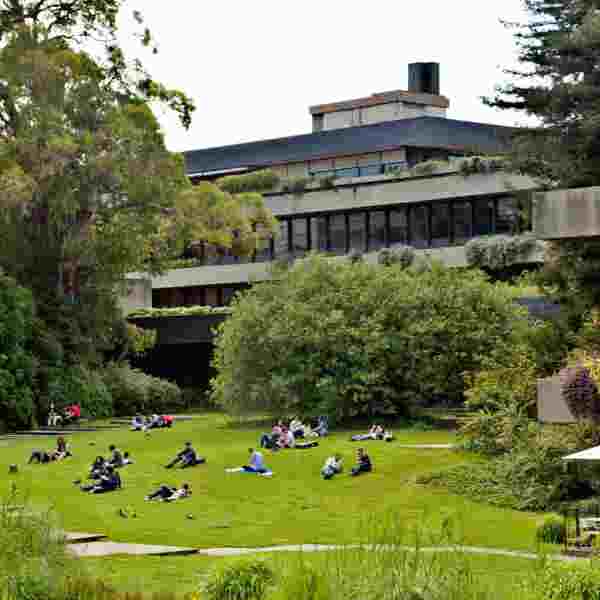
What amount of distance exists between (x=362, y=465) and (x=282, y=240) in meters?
42.7

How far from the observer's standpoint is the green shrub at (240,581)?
50.0 feet

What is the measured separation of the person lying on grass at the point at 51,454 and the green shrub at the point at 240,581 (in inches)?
937

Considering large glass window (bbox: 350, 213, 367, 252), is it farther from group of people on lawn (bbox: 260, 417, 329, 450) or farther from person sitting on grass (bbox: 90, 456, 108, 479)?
person sitting on grass (bbox: 90, 456, 108, 479)

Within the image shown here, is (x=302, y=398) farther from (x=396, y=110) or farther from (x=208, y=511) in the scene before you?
(x=396, y=110)

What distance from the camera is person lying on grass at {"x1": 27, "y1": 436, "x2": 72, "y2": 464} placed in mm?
39094

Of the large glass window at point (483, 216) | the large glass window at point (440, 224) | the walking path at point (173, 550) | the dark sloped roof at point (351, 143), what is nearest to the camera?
the walking path at point (173, 550)

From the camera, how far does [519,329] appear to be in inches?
1716

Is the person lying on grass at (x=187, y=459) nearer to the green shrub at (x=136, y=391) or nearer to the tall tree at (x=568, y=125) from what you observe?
the tall tree at (x=568, y=125)

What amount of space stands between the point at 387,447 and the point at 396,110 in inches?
1989

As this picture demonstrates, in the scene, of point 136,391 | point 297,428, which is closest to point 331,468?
point 297,428

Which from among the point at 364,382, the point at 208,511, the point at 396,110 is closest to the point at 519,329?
the point at 364,382

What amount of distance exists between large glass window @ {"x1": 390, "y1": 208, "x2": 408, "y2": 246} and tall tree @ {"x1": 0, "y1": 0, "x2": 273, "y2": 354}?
15.6 meters

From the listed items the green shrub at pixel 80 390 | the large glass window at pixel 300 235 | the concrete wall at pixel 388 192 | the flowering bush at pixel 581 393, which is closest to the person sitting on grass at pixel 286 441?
the flowering bush at pixel 581 393

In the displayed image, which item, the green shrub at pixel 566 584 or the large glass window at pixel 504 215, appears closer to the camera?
the green shrub at pixel 566 584
